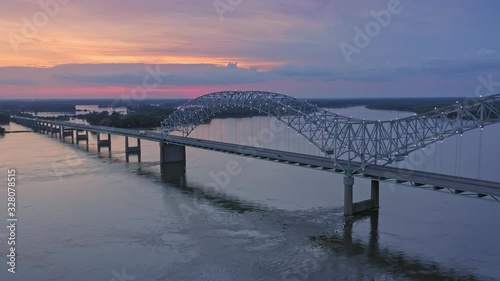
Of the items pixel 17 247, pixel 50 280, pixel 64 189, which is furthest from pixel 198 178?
pixel 50 280

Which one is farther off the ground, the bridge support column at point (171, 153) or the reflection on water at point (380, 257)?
the bridge support column at point (171, 153)

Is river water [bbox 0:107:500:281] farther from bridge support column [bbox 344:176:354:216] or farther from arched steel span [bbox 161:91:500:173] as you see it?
arched steel span [bbox 161:91:500:173]

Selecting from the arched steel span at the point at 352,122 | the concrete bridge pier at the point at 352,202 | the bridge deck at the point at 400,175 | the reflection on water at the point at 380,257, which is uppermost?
the arched steel span at the point at 352,122

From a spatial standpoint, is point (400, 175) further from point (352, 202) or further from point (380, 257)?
point (380, 257)

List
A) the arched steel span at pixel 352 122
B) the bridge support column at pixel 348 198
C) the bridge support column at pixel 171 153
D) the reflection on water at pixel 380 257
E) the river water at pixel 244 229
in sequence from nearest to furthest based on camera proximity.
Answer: the reflection on water at pixel 380 257 < the river water at pixel 244 229 < the arched steel span at pixel 352 122 < the bridge support column at pixel 348 198 < the bridge support column at pixel 171 153

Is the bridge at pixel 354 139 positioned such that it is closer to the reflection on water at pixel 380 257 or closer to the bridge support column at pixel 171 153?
the bridge support column at pixel 171 153

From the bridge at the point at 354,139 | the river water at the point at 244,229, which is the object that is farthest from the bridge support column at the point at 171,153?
the river water at the point at 244,229

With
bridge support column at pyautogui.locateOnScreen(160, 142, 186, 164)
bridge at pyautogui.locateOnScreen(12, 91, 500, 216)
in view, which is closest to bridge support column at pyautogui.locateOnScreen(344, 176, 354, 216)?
bridge at pyautogui.locateOnScreen(12, 91, 500, 216)

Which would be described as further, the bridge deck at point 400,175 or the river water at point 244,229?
the bridge deck at point 400,175
